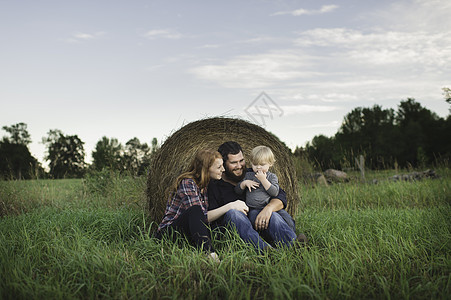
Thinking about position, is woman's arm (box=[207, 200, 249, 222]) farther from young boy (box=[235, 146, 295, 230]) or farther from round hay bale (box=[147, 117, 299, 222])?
round hay bale (box=[147, 117, 299, 222])

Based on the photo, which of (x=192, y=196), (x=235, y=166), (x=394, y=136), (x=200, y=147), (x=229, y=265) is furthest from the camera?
(x=394, y=136)

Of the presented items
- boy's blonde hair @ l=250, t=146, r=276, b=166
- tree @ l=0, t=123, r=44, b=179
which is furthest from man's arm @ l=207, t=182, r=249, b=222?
tree @ l=0, t=123, r=44, b=179

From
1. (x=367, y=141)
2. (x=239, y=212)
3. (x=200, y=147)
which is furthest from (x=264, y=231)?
(x=367, y=141)

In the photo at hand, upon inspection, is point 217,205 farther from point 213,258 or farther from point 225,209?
point 213,258

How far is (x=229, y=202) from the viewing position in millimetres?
4469

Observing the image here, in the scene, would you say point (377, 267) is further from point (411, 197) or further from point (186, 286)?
point (411, 197)

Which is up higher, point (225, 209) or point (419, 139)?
point (419, 139)

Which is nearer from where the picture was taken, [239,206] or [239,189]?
[239,206]

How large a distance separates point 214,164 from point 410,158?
34253 mm

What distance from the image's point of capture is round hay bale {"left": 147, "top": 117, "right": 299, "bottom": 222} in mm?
4957

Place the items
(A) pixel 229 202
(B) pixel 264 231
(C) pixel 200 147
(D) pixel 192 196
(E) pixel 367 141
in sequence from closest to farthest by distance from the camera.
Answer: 1. (D) pixel 192 196
2. (B) pixel 264 231
3. (A) pixel 229 202
4. (C) pixel 200 147
5. (E) pixel 367 141

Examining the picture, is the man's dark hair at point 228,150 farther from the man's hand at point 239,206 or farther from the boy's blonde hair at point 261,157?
the man's hand at point 239,206

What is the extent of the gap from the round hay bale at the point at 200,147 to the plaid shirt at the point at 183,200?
2.37 ft

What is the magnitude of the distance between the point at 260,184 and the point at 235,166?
0.40 m
